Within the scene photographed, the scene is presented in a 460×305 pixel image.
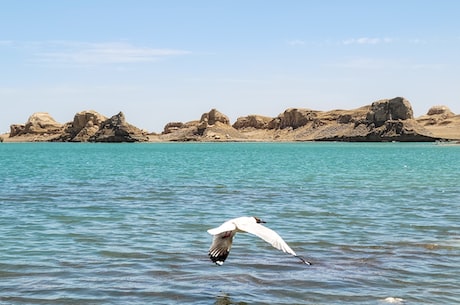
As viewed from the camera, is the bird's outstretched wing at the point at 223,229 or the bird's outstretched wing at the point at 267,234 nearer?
the bird's outstretched wing at the point at 267,234

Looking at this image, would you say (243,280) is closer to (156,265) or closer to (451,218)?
(156,265)

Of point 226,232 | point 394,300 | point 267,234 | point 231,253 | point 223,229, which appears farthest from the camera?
point 231,253

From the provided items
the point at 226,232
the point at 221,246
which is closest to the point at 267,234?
the point at 226,232

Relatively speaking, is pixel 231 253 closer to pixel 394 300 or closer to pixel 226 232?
pixel 226 232

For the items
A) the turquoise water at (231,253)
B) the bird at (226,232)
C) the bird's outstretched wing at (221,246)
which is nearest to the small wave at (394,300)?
the turquoise water at (231,253)

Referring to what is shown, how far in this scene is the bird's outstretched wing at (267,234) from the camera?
407 inches

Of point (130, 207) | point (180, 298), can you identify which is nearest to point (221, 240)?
point (180, 298)

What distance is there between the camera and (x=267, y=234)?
36.0ft

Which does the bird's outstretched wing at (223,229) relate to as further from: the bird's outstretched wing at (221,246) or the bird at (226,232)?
the bird's outstretched wing at (221,246)

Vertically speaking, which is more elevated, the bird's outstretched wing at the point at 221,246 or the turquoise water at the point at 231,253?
the bird's outstretched wing at the point at 221,246

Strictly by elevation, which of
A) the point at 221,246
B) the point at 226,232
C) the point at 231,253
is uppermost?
the point at 226,232

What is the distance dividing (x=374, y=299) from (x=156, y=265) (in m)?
5.01

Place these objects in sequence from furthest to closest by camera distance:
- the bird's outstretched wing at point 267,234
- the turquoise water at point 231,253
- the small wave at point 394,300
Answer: the turquoise water at point 231,253, the small wave at point 394,300, the bird's outstretched wing at point 267,234

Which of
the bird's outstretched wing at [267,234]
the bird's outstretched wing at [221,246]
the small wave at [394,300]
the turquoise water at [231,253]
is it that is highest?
the bird's outstretched wing at [267,234]
